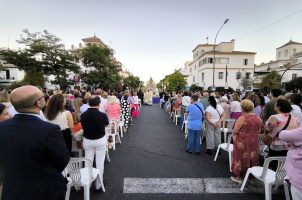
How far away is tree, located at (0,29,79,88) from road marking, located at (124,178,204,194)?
96.3 feet

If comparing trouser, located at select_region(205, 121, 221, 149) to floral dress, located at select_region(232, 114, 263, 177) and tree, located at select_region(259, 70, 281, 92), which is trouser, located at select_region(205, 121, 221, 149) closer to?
floral dress, located at select_region(232, 114, 263, 177)

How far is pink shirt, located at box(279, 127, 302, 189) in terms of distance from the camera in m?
2.55

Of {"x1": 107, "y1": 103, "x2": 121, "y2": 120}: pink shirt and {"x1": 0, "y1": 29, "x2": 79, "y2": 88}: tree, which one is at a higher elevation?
{"x1": 0, "y1": 29, "x2": 79, "y2": 88}: tree

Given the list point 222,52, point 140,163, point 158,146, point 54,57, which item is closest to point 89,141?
point 140,163

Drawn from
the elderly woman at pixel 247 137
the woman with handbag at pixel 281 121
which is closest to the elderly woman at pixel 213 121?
the elderly woman at pixel 247 137

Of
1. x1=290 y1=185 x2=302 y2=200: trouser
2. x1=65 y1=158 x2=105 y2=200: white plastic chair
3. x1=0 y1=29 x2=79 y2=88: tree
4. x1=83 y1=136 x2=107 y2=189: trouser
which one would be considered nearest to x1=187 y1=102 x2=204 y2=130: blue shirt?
x1=83 y1=136 x2=107 y2=189: trouser

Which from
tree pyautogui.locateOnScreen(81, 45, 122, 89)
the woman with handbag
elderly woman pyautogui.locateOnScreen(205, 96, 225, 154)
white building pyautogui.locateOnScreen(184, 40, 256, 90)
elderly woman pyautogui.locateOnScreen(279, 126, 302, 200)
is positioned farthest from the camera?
white building pyautogui.locateOnScreen(184, 40, 256, 90)

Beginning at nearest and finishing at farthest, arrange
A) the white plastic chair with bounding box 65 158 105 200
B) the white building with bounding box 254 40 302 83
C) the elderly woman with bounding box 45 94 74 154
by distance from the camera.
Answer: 1. the white plastic chair with bounding box 65 158 105 200
2. the elderly woman with bounding box 45 94 74 154
3. the white building with bounding box 254 40 302 83

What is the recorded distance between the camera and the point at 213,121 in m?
6.48

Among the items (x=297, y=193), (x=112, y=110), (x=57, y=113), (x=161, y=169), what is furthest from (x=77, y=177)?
(x=112, y=110)

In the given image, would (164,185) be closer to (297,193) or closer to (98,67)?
(297,193)

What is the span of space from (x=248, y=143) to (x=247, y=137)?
130 millimetres

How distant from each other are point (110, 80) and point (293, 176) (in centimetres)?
3413

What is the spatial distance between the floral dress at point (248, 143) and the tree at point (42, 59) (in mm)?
30584
